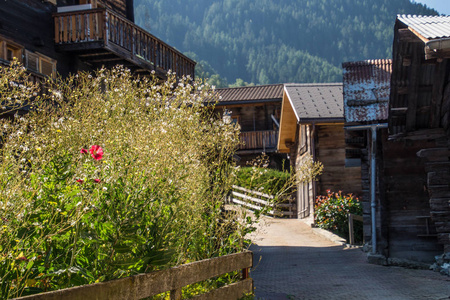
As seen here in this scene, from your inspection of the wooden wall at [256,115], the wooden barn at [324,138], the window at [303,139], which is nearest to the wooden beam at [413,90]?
the wooden barn at [324,138]

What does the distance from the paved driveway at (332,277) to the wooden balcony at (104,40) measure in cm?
661

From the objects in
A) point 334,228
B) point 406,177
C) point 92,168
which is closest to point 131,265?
point 92,168

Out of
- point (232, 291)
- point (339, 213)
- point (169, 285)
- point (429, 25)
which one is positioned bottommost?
point (339, 213)

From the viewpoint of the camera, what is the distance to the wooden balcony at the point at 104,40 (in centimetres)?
1469

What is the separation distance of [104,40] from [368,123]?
7.30 m

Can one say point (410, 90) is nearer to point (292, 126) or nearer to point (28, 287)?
point (28, 287)

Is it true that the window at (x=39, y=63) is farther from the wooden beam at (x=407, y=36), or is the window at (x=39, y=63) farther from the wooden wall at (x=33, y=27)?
the wooden beam at (x=407, y=36)

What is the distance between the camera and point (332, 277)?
9602mm

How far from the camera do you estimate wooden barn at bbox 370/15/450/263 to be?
28.5ft

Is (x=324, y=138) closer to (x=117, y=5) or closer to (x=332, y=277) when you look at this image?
(x=117, y=5)

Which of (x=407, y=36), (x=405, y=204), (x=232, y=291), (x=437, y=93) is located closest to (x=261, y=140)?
(x=405, y=204)

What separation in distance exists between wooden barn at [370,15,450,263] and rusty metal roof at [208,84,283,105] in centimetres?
2092

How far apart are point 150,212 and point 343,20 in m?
174

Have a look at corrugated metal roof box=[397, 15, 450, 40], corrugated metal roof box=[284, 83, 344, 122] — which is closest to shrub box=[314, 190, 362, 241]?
corrugated metal roof box=[284, 83, 344, 122]
